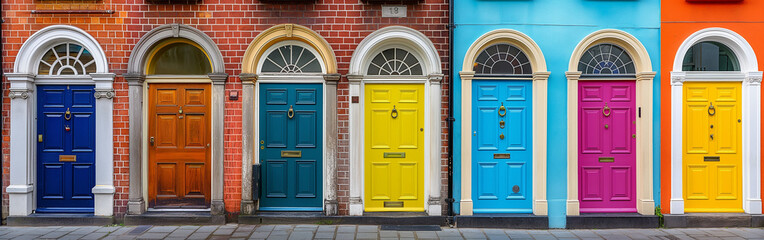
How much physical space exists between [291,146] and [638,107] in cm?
522

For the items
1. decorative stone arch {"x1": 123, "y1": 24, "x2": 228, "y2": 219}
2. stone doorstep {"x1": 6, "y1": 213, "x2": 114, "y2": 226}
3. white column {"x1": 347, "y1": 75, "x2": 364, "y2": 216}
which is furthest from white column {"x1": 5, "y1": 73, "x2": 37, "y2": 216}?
white column {"x1": 347, "y1": 75, "x2": 364, "y2": 216}

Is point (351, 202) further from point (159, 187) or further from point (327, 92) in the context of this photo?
point (159, 187)

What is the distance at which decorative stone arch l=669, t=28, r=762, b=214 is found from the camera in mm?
7398

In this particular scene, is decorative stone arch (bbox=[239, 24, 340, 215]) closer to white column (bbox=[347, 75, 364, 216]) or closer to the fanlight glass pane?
white column (bbox=[347, 75, 364, 216])

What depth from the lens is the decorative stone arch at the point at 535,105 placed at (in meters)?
7.34

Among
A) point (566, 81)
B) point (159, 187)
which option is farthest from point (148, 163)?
point (566, 81)

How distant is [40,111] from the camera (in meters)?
7.46

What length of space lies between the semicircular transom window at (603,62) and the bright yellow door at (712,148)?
36.2 inches

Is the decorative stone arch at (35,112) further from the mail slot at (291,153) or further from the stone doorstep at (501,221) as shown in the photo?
the stone doorstep at (501,221)

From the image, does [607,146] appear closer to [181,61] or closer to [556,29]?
[556,29]

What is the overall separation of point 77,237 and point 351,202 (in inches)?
147

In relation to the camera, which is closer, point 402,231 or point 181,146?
point 402,231

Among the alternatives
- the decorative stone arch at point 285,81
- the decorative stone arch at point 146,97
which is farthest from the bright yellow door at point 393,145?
the decorative stone arch at point 146,97

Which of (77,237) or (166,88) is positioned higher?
(166,88)
